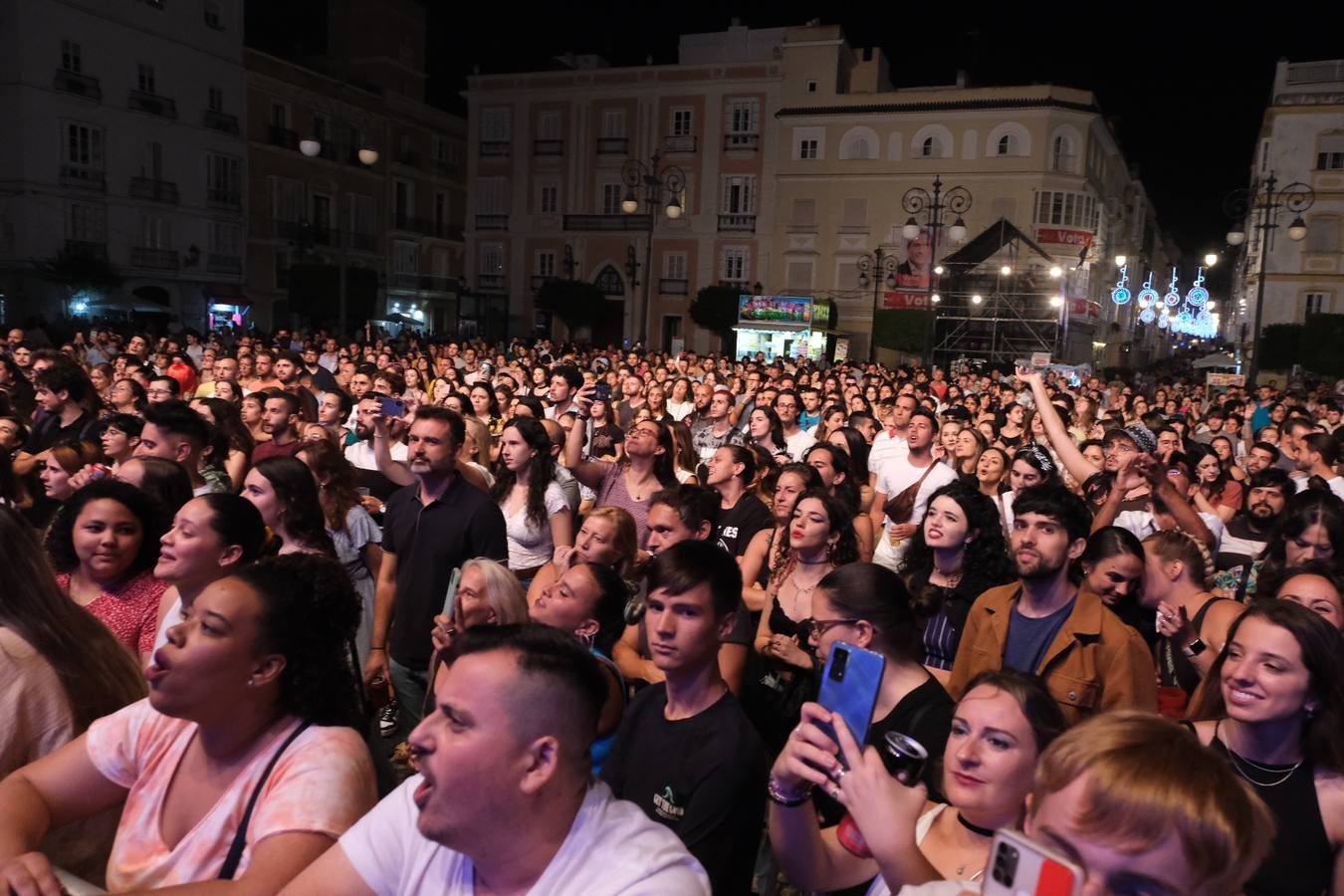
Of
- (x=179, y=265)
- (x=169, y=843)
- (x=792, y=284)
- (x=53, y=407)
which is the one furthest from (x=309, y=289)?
(x=169, y=843)

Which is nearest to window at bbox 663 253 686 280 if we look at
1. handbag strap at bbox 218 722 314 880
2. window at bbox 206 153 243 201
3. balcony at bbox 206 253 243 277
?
balcony at bbox 206 253 243 277

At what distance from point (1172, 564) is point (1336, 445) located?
5042 millimetres

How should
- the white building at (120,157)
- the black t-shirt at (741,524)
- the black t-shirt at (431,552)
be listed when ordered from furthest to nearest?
the white building at (120,157) → the black t-shirt at (741,524) → the black t-shirt at (431,552)

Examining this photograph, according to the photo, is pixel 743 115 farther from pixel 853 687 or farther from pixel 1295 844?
pixel 853 687

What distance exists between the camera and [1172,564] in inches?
181

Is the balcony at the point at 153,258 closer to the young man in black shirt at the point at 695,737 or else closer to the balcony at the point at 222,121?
the balcony at the point at 222,121

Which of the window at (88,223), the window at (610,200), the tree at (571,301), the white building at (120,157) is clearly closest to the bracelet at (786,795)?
the white building at (120,157)

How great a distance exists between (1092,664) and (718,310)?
39820mm

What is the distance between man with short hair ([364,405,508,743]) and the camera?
4.79m

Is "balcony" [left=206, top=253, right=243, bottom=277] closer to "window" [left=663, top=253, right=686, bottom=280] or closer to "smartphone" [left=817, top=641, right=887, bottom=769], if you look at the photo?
"window" [left=663, top=253, right=686, bottom=280]

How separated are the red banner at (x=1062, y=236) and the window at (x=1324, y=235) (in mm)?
9741

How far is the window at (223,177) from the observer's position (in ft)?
132

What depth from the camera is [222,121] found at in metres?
40.3

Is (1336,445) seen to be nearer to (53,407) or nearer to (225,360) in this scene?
(53,407)
